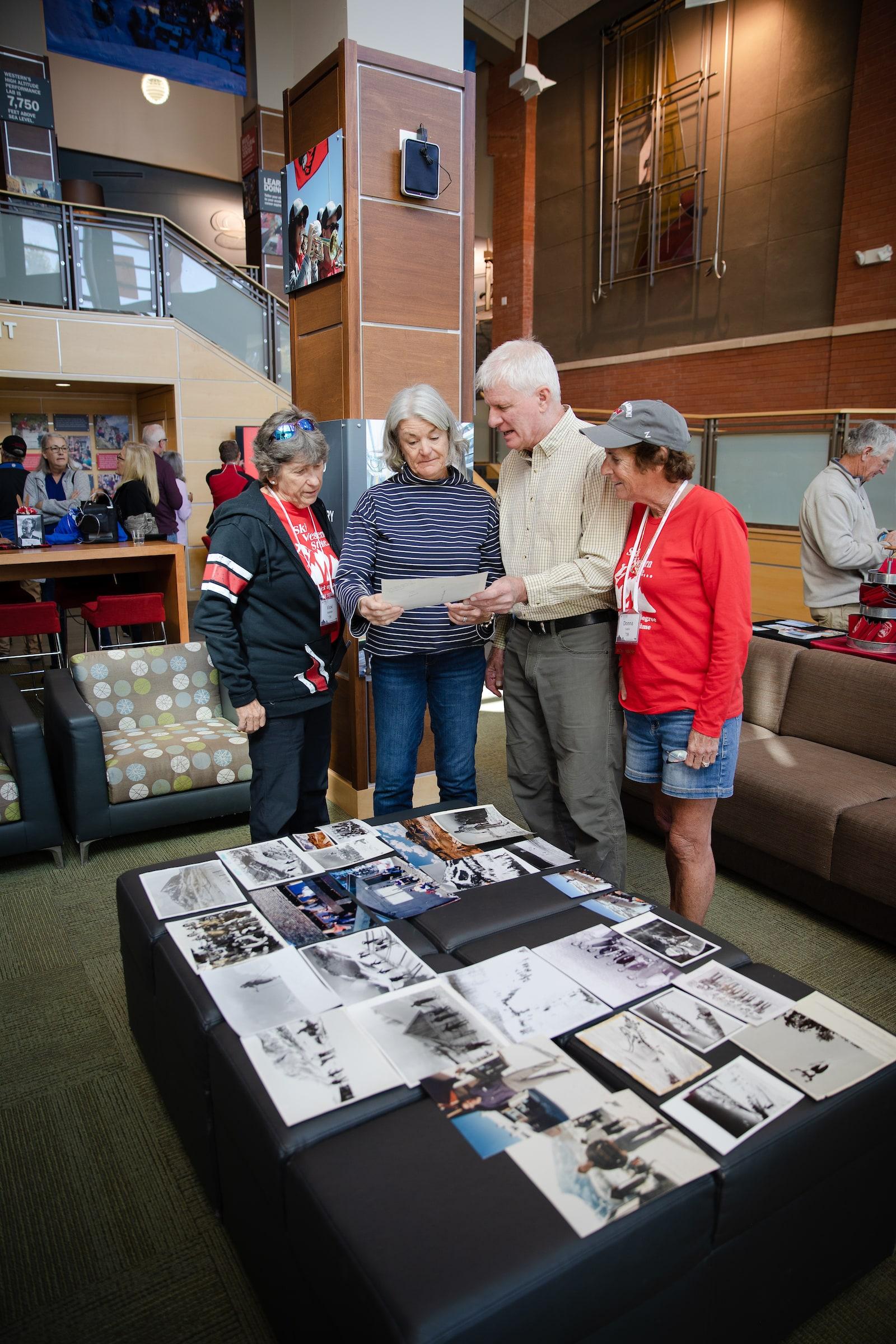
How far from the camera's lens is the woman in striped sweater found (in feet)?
7.96

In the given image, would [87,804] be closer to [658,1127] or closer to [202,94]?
[658,1127]

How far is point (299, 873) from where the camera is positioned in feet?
6.93

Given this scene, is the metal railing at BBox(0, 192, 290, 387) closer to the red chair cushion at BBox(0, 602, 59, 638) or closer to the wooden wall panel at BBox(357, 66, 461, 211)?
the red chair cushion at BBox(0, 602, 59, 638)

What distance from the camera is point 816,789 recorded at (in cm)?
296

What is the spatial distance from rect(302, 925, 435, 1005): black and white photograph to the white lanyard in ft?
3.31

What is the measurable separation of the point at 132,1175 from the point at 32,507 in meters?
5.50

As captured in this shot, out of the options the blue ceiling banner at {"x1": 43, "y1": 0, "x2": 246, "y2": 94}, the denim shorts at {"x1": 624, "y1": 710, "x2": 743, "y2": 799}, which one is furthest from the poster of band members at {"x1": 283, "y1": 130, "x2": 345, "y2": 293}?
the blue ceiling banner at {"x1": 43, "y1": 0, "x2": 246, "y2": 94}

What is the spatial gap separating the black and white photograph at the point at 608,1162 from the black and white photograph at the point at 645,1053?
71mm

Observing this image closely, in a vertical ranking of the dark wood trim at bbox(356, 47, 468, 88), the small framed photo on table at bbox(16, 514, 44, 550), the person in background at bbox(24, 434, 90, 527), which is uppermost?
the dark wood trim at bbox(356, 47, 468, 88)

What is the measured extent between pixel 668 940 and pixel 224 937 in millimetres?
930

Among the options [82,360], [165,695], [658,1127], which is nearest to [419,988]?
[658,1127]

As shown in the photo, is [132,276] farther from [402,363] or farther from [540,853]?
[540,853]

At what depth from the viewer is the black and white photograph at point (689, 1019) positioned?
1477 mm

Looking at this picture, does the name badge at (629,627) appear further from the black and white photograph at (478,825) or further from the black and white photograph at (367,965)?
the black and white photograph at (367,965)
